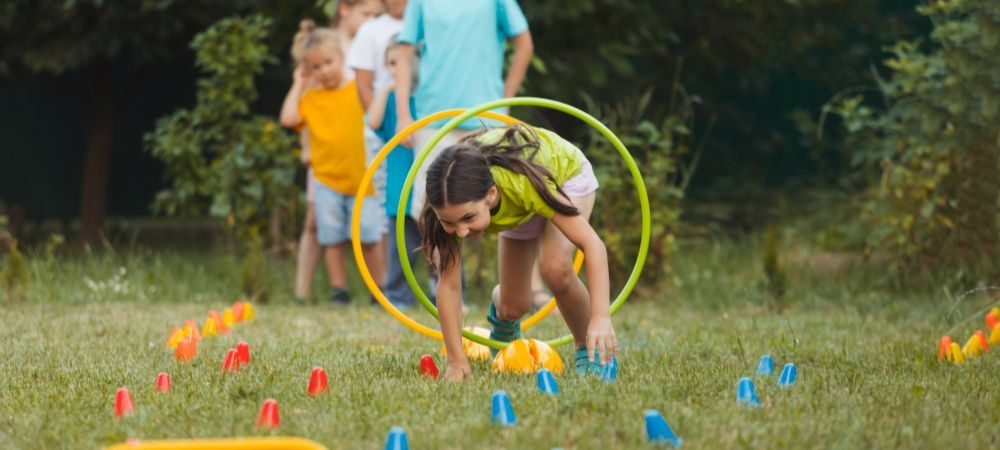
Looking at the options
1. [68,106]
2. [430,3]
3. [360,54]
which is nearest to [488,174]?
[430,3]

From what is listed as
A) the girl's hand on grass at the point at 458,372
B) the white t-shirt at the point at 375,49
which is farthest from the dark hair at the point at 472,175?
the white t-shirt at the point at 375,49

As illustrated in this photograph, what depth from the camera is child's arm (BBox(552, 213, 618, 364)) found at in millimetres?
4172

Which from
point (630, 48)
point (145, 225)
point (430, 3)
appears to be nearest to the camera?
point (430, 3)

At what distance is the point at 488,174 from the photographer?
13.7 ft

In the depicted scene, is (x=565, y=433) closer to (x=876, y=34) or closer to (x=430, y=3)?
(x=430, y=3)

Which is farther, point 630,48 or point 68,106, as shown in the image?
point 68,106

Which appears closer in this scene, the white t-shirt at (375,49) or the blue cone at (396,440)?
the blue cone at (396,440)

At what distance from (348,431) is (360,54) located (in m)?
3.74

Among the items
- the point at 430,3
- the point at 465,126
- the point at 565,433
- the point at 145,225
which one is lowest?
the point at 145,225

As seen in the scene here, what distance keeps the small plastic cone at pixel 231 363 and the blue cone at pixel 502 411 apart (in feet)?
4.75

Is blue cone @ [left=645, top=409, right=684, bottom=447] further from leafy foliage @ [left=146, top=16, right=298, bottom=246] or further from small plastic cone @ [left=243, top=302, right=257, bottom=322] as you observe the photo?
leafy foliage @ [left=146, top=16, right=298, bottom=246]

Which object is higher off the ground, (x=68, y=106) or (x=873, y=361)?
(x=68, y=106)

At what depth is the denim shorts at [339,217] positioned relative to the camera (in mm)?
7465

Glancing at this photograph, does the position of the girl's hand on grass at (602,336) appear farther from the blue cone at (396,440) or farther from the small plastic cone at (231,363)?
the small plastic cone at (231,363)
